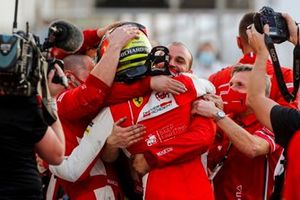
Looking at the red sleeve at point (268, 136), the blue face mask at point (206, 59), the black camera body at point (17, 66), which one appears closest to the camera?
the black camera body at point (17, 66)

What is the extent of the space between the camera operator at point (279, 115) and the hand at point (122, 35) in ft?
2.25

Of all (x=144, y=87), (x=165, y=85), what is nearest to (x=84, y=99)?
(x=144, y=87)

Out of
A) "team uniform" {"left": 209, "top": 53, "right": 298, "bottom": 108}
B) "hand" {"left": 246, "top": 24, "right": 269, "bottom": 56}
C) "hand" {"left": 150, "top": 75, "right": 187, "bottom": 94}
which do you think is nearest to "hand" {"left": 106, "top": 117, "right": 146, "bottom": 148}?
"hand" {"left": 150, "top": 75, "right": 187, "bottom": 94}

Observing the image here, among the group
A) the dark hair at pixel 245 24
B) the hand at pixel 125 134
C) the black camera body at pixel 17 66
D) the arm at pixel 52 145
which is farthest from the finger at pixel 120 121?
the dark hair at pixel 245 24

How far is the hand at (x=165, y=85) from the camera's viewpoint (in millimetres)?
4562

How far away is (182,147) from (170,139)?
0.09 metres

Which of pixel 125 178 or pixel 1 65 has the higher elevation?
pixel 1 65

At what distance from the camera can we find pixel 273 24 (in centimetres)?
441

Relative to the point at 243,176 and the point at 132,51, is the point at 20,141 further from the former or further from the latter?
the point at 243,176

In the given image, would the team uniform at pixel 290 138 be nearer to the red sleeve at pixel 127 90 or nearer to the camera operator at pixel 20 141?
the red sleeve at pixel 127 90

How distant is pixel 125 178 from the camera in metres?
5.17

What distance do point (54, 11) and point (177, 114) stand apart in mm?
10823

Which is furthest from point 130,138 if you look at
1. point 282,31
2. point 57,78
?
point 282,31

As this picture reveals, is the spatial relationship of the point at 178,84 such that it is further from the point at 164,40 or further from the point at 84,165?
Result: the point at 164,40
